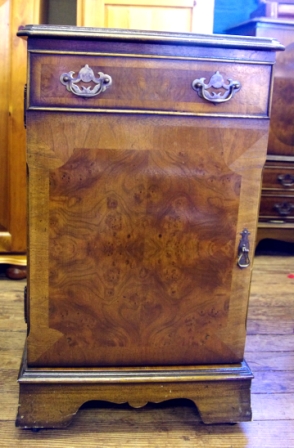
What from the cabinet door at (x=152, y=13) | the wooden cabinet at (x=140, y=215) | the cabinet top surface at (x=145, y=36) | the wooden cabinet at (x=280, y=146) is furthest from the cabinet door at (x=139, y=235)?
the wooden cabinet at (x=280, y=146)

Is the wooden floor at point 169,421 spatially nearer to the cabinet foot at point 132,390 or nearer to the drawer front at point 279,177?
the cabinet foot at point 132,390

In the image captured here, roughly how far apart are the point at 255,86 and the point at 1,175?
128 cm

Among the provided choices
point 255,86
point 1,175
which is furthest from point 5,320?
point 255,86

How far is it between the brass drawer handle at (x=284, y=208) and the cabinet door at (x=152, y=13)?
1003mm

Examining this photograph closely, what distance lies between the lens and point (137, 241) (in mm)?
1162

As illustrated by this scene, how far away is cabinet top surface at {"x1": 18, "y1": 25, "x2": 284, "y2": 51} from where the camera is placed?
103cm

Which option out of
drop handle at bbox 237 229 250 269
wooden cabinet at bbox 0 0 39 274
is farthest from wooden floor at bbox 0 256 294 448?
wooden cabinet at bbox 0 0 39 274

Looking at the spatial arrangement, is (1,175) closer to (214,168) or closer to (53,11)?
(53,11)

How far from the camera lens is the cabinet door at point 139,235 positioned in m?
1.11

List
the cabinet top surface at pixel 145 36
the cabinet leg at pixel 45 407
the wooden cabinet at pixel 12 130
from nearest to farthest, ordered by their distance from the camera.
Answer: the cabinet top surface at pixel 145 36
the cabinet leg at pixel 45 407
the wooden cabinet at pixel 12 130

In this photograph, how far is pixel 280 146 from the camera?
2590 millimetres

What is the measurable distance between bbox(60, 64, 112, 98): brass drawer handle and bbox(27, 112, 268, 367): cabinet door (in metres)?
0.05

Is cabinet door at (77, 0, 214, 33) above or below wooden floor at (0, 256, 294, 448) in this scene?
above

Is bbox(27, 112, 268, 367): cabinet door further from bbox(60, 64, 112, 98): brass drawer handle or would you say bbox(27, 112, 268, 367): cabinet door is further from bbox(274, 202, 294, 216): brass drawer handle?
bbox(274, 202, 294, 216): brass drawer handle
